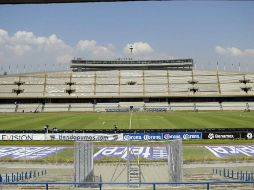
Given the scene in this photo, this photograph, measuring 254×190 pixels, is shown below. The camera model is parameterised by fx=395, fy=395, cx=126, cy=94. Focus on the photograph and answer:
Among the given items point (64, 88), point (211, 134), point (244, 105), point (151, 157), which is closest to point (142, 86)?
point (64, 88)

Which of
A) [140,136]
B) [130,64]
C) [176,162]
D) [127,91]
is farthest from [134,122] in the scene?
[130,64]

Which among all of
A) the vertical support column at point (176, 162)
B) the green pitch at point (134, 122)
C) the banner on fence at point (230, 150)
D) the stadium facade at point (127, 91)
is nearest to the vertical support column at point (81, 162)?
the vertical support column at point (176, 162)

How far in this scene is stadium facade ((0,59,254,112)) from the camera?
9725cm

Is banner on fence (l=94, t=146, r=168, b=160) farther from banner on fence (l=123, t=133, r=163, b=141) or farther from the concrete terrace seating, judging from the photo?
the concrete terrace seating

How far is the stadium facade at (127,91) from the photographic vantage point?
9725 cm

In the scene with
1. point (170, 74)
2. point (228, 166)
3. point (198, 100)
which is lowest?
point (228, 166)

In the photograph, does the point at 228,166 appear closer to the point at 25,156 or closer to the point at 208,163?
the point at 208,163

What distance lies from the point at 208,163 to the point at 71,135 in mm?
17454

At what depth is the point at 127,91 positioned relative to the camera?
106 m

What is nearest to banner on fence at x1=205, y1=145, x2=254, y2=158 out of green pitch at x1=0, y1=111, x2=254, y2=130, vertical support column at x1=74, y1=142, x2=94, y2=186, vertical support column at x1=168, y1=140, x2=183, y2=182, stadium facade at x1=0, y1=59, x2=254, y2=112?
vertical support column at x1=168, y1=140, x2=183, y2=182

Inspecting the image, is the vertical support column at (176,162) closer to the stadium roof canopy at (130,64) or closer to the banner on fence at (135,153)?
the banner on fence at (135,153)

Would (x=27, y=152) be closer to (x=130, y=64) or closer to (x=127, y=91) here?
(x=127, y=91)

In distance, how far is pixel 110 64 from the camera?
132m

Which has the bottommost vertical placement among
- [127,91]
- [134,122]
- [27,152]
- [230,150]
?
[27,152]
